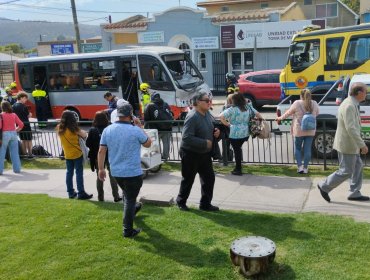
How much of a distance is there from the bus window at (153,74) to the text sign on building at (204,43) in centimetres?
1020

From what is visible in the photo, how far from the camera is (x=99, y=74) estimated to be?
17719 mm

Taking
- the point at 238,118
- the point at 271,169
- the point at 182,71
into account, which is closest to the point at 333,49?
the point at 182,71

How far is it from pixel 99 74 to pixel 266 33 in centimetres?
1090

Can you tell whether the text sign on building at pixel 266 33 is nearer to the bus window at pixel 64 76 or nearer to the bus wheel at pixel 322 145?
the bus window at pixel 64 76

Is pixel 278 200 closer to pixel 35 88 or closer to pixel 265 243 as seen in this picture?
pixel 265 243

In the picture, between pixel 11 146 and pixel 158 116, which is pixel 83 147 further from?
pixel 11 146

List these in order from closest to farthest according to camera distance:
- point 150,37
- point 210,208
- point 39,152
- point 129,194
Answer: point 129,194 → point 210,208 → point 39,152 → point 150,37

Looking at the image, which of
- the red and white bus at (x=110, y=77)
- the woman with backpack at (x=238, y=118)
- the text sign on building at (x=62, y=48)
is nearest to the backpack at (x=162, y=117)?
the woman with backpack at (x=238, y=118)

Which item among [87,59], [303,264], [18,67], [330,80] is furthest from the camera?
[18,67]

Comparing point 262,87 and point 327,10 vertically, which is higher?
point 327,10

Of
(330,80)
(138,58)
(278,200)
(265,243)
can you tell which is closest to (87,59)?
(138,58)

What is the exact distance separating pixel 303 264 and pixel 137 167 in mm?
2191

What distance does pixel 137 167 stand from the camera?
18.5 ft

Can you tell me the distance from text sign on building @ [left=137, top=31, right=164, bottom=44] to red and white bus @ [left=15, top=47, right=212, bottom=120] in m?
10.2
